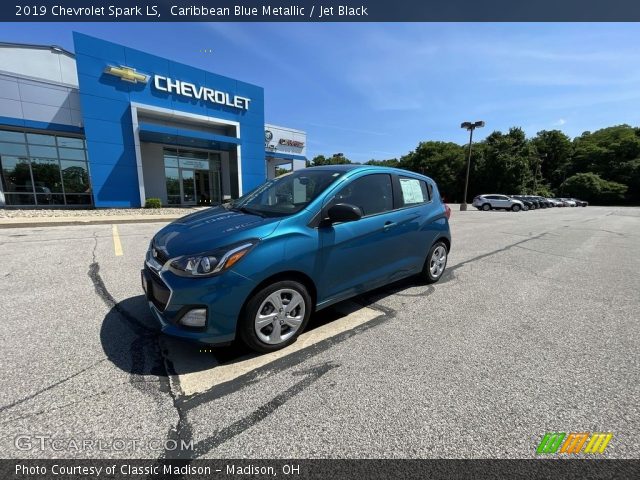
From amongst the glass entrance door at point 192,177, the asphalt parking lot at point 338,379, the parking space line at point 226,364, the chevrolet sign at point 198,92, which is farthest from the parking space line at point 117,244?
the chevrolet sign at point 198,92

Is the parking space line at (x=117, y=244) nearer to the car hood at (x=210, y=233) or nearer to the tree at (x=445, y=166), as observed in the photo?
the car hood at (x=210, y=233)

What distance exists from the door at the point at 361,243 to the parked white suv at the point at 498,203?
3188 centimetres

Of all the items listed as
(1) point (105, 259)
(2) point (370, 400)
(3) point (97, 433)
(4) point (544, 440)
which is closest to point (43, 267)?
(1) point (105, 259)

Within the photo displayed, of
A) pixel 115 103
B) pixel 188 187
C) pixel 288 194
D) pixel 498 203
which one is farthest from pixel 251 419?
pixel 498 203

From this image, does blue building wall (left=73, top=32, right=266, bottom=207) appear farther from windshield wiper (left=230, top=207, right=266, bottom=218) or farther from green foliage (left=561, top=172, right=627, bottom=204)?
green foliage (left=561, top=172, right=627, bottom=204)

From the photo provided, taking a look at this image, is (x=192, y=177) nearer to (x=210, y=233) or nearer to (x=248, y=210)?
(x=248, y=210)

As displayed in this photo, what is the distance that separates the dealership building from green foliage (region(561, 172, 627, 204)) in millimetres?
64871

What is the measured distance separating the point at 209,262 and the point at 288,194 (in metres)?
1.38

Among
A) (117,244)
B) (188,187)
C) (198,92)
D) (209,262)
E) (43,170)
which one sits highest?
(198,92)

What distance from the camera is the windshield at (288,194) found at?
3078mm

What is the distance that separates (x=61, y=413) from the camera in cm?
197

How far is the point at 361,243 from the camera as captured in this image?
3.23 metres

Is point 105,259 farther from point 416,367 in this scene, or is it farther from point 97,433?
point 416,367

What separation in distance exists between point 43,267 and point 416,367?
6.13 metres
